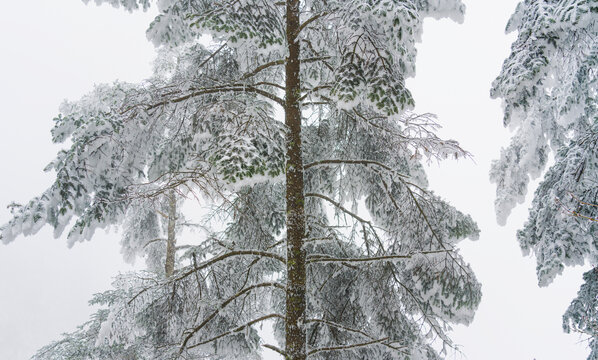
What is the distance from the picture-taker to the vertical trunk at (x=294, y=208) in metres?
3.91

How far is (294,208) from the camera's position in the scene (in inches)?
163

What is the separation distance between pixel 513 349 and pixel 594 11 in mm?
99764

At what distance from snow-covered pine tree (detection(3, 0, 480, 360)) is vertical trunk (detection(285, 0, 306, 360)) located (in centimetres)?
1

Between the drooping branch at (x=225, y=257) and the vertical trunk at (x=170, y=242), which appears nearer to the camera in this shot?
the drooping branch at (x=225, y=257)

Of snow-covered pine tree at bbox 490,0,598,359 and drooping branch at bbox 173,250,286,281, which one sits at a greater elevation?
snow-covered pine tree at bbox 490,0,598,359

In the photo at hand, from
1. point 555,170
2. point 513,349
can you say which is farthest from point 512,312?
point 555,170

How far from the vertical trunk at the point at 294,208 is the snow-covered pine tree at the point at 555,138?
1.90m

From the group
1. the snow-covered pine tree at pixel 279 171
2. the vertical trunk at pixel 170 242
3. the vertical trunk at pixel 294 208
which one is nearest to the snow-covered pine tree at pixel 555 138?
the snow-covered pine tree at pixel 279 171

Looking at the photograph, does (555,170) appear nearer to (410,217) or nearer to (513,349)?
(410,217)

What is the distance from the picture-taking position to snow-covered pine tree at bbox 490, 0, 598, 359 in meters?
3.25

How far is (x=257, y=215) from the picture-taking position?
503 centimetres

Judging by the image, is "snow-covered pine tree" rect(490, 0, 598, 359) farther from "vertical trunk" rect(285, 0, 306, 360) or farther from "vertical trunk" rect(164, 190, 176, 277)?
"vertical trunk" rect(164, 190, 176, 277)

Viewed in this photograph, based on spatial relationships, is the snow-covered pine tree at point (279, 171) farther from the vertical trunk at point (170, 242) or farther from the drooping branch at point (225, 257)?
the vertical trunk at point (170, 242)

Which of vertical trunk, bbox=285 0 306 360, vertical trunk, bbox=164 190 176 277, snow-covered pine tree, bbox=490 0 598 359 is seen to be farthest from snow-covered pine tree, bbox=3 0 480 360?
vertical trunk, bbox=164 190 176 277
